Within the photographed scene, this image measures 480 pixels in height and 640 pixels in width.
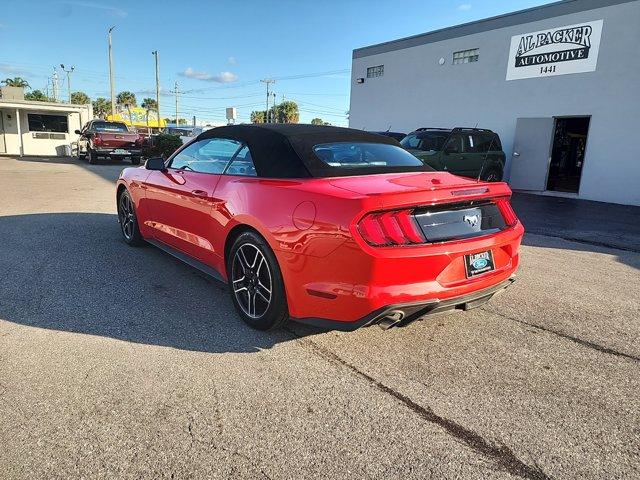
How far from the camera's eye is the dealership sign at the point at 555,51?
12672 millimetres

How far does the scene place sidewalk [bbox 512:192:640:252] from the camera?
7.49 metres

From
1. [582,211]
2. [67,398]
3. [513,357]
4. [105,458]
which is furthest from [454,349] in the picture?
[582,211]

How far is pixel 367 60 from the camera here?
66.4 ft

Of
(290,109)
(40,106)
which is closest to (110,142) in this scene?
(40,106)

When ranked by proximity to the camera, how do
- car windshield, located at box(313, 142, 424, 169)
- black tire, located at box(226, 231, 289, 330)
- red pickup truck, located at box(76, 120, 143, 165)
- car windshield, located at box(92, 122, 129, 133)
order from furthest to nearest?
car windshield, located at box(92, 122, 129, 133), red pickup truck, located at box(76, 120, 143, 165), car windshield, located at box(313, 142, 424, 169), black tire, located at box(226, 231, 289, 330)

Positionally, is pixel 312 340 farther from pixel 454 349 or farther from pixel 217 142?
pixel 217 142

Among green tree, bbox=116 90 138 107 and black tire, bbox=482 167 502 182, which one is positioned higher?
green tree, bbox=116 90 138 107

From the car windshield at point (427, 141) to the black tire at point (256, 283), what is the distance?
9750 millimetres

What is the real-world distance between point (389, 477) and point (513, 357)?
152 centimetres

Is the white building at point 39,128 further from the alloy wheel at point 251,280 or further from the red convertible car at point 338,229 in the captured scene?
the alloy wheel at point 251,280

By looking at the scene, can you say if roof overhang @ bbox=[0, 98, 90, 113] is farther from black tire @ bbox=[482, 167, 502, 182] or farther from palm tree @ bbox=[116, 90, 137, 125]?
palm tree @ bbox=[116, 90, 137, 125]

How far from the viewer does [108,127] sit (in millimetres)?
20344

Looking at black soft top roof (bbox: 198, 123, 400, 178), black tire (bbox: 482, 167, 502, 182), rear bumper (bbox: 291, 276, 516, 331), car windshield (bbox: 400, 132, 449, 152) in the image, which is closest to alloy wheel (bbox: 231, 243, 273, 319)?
rear bumper (bbox: 291, 276, 516, 331)

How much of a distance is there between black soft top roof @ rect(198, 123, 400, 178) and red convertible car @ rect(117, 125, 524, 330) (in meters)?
0.01
